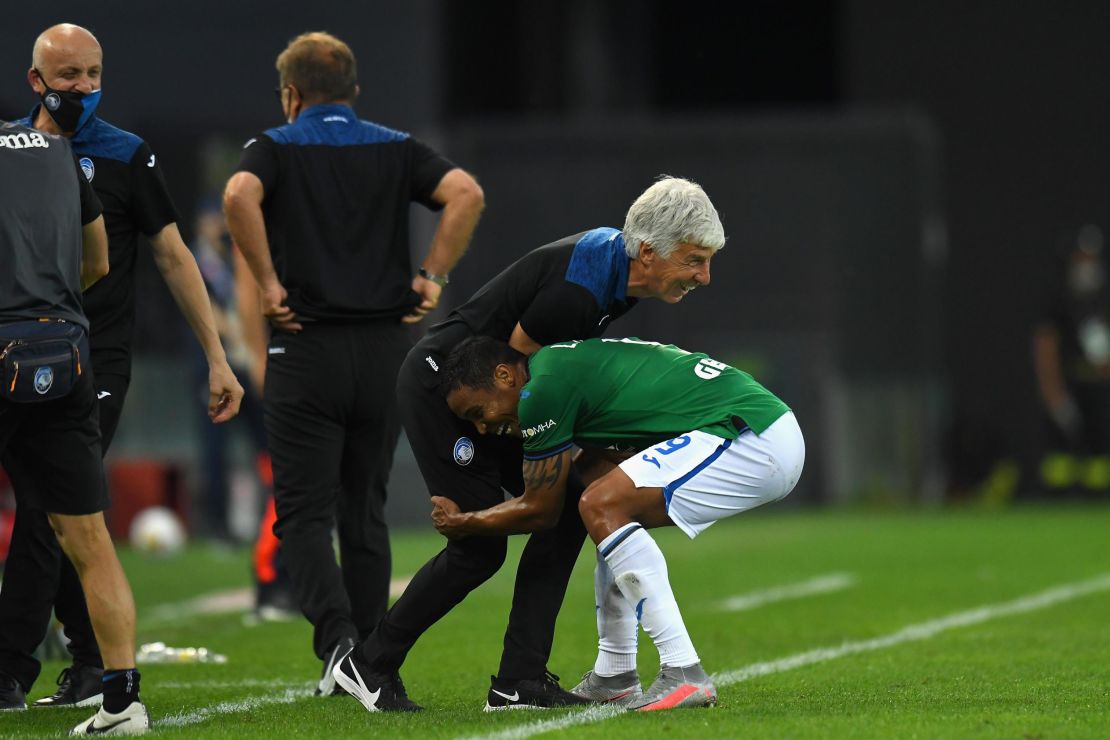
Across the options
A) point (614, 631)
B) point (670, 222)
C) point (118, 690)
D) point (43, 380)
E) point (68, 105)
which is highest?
point (68, 105)

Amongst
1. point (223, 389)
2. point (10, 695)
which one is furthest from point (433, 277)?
point (10, 695)

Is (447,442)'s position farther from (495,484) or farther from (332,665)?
(332,665)

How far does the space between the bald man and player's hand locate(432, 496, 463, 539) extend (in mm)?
805

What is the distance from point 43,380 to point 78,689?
1.69 meters

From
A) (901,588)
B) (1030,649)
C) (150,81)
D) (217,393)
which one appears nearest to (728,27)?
(150,81)

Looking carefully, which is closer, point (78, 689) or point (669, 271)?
point (669, 271)

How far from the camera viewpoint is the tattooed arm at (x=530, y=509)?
6.12 metres

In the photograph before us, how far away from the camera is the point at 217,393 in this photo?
260 inches

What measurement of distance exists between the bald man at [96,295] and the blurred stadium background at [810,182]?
9.80m

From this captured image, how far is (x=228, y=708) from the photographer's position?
265 inches

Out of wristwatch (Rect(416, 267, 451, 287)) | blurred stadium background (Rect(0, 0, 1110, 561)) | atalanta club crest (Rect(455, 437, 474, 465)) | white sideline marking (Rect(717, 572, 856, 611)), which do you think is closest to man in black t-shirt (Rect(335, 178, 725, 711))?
atalanta club crest (Rect(455, 437, 474, 465))

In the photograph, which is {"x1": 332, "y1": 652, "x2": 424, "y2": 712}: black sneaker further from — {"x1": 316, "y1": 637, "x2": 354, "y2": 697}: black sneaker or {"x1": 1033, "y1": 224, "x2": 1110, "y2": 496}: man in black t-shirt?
{"x1": 1033, "y1": 224, "x2": 1110, "y2": 496}: man in black t-shirt

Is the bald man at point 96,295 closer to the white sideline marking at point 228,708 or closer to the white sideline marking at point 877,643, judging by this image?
the white sideline marking at point 228,708

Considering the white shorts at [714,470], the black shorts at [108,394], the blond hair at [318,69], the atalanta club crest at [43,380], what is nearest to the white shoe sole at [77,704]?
the black shorts at [108,394]
